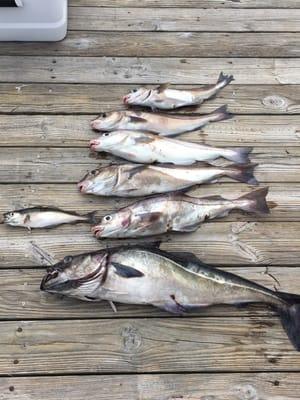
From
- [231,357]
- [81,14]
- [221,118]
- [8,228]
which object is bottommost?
[231,357]

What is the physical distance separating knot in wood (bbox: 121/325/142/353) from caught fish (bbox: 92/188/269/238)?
0.39 metres

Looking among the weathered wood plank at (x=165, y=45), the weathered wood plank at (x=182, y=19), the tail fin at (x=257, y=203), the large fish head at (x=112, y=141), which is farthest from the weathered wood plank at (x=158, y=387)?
the weathered wood plank at (x=182, y=19)

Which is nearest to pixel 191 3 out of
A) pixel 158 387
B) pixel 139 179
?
pixel 139 179

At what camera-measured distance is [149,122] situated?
8.75 feet

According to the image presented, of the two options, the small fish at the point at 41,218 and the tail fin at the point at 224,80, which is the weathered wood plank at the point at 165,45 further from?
the small fish at the point at 41,218

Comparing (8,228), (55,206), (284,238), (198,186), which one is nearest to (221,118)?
(198,186)

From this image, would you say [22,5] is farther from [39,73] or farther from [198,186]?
[198,186]

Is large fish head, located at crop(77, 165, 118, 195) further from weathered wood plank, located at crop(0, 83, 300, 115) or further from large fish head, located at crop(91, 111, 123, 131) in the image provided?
weathered wood plank, located at crop(0, 83, 300, 115)

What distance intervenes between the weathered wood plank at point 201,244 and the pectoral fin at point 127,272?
10.6 inches

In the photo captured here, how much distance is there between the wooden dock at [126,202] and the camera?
1997mm

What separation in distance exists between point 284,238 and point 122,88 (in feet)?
3.75

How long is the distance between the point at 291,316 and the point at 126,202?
0.83 metres

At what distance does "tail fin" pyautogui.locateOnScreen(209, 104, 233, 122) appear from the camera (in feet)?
8.99

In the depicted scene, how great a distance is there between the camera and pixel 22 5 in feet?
9.29
